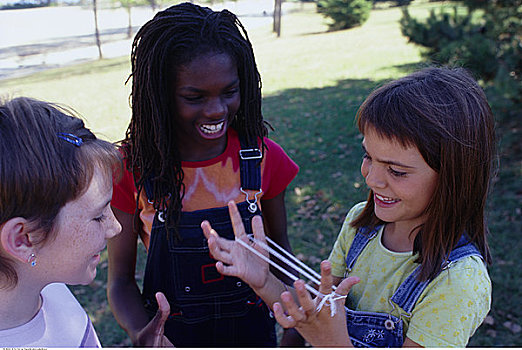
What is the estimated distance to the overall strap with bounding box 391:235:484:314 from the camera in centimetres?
172

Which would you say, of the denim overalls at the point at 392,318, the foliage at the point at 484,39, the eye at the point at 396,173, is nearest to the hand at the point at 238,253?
the denim overalls at the point at 392,318

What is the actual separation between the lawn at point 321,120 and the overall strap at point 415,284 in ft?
3.07

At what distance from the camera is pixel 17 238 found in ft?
4.66

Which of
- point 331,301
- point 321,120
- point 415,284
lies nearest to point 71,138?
point 331,301

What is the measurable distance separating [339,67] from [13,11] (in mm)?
9069

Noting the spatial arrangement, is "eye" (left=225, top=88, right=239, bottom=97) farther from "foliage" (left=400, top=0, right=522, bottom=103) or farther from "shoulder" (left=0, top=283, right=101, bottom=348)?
"foliage" (left=400, top=0, right=522, bottom=103)

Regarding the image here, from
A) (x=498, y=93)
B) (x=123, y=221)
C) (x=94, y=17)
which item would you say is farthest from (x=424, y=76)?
(x=94, y=17)

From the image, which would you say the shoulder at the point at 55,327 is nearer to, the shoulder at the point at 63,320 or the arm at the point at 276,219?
the shoulder at the point at 63,320

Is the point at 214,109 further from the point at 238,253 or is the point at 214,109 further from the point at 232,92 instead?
the point at 238,253

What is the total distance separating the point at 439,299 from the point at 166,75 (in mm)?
1423

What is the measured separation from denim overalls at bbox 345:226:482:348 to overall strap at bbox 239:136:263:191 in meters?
0.71

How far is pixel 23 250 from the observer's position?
1.44m

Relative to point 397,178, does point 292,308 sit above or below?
below

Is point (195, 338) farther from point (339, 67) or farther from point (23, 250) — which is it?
point (339, 67)
